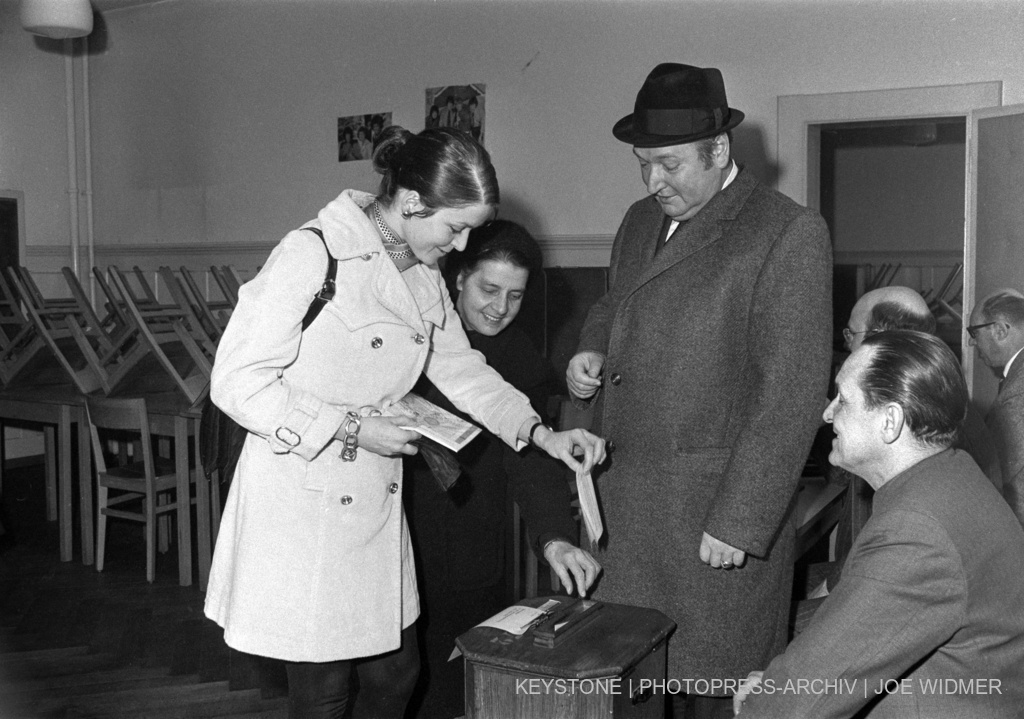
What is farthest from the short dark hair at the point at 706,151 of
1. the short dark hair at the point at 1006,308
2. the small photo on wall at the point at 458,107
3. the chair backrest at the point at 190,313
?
the small photo on wall at the point at 458,107

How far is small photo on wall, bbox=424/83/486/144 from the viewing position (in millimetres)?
6727

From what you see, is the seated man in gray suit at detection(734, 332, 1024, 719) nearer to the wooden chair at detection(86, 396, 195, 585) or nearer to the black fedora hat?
the black fedora hat

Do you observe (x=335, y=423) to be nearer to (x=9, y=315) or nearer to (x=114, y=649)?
(x=114, y=649)

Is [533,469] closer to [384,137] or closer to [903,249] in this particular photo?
[384,137]

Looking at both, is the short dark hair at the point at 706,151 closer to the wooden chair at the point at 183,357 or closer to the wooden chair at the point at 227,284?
the wooden chair at the point at 183,357

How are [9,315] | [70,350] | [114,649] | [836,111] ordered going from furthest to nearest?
[9,315]
[70,350]
[836,111]
[114,649]

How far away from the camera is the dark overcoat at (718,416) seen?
1.74 m

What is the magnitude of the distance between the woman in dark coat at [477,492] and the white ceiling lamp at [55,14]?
540 centimetres

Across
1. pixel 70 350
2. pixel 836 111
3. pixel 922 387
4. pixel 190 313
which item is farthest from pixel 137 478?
pixel 836 111

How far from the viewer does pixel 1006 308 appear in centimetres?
303

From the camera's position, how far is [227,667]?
3.44 meters

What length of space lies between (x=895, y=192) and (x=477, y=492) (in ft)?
25.4

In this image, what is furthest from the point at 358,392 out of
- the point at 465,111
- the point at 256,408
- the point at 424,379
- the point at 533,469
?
the point at 465,111

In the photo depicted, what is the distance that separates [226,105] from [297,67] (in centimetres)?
81
